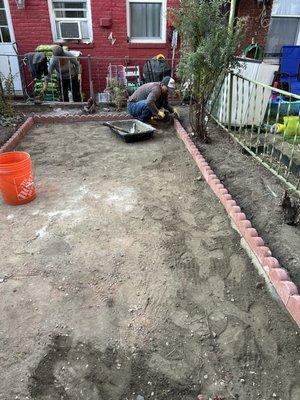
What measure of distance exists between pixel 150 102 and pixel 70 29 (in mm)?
3678

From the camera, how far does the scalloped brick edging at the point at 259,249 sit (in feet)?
8.29

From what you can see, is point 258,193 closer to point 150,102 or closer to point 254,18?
point 150,102

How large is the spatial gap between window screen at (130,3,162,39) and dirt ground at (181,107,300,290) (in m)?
4.10

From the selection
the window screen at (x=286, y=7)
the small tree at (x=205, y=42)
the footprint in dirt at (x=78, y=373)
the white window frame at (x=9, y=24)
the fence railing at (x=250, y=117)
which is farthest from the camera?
the window screen at (x=286, y=7)

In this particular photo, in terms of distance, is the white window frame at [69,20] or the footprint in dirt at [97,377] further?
the white window frame at [69,20]

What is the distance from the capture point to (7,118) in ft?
23.1

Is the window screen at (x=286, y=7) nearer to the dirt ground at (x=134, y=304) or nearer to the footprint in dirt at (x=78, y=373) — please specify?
the dirt ground at (x=134, y=304)

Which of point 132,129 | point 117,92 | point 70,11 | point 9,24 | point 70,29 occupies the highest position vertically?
point 70,11

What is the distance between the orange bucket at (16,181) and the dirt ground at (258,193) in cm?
251

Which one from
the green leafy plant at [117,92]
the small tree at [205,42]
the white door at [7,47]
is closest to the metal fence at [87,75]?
the white door at [7,47]

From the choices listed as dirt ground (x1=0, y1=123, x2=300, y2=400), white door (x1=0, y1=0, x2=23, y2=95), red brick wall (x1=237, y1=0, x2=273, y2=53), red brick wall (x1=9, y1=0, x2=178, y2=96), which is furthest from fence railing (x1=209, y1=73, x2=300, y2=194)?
white door (x1=0, y1=0, x2=23, y2=95)

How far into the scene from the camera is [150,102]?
644 centimetres

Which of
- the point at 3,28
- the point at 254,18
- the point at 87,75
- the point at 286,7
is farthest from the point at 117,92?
the point at 286,7

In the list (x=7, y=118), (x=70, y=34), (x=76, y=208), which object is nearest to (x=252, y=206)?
(x=76, y=208)
